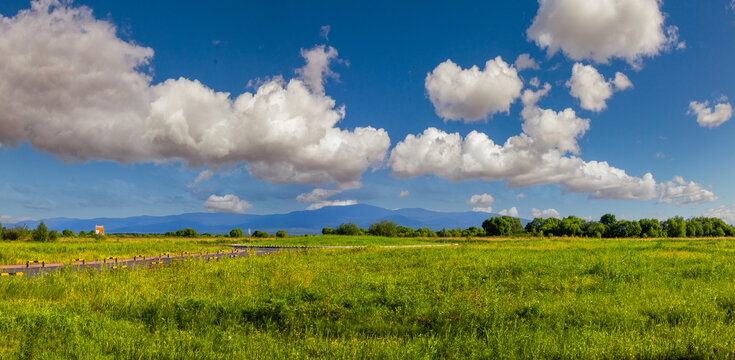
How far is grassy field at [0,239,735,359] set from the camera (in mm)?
7191

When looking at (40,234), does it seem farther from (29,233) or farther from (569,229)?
(569,229)

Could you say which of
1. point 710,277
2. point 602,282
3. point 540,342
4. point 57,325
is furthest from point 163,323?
point 710,277

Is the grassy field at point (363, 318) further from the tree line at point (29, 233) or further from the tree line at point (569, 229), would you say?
the tree line at point (569, 229)

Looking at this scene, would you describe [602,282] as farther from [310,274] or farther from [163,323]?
[163,323]

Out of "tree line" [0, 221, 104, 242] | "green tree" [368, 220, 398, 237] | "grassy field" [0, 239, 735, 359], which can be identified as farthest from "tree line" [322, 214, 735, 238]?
"grassy field" [0, 239, 735, 359]

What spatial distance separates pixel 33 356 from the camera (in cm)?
685

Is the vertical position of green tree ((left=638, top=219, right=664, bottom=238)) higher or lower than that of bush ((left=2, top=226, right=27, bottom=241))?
lower

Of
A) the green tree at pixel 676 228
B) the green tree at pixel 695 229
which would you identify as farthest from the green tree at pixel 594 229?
the green tree at pixel 695 229

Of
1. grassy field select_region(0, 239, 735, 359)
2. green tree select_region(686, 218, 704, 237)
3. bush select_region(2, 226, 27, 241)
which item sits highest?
bush select_region(2, 226, 27, 241)

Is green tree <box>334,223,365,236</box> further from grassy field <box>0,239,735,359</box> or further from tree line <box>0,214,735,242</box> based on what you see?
grassy field <box>0,239,735,359</box>

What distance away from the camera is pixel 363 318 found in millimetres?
9742

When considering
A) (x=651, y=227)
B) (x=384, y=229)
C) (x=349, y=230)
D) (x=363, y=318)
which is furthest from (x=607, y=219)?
(x=363, y=318)

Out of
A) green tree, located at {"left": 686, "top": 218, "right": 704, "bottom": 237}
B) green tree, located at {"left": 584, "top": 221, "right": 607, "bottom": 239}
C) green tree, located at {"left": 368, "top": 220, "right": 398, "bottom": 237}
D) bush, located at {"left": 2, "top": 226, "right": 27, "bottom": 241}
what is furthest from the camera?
green tree, located at {"left": 686, "top": 218, "right": 704, "bottom": 237}

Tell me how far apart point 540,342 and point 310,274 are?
11.1 metres
